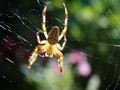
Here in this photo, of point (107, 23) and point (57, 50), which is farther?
point (107, 23)

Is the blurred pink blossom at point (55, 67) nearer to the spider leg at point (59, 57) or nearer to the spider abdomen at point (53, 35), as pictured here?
the spider leg at point (59, 57)

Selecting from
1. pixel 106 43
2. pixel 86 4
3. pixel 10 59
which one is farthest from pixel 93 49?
pixel 10 59

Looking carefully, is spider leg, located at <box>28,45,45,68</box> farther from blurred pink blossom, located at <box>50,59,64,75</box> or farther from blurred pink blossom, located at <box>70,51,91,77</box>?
blurred pink blossom, located at <box>70,51,91,77</box>

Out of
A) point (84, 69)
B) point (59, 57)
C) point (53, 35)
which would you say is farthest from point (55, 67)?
point (53, 35)

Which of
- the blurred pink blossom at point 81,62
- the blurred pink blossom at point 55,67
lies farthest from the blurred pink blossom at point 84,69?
the blurred pink blossom at point 55,67

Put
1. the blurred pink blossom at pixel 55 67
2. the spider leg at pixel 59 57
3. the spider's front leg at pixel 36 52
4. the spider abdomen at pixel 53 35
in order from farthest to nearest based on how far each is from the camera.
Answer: the blurred pink blossom at pixel 55 67 < the spider leg at pixel 59 57 < the spider's front leg at pixel 36 52 < the spider abdomen at pixel 53 35

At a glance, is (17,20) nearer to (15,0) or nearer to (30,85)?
(15,0)
